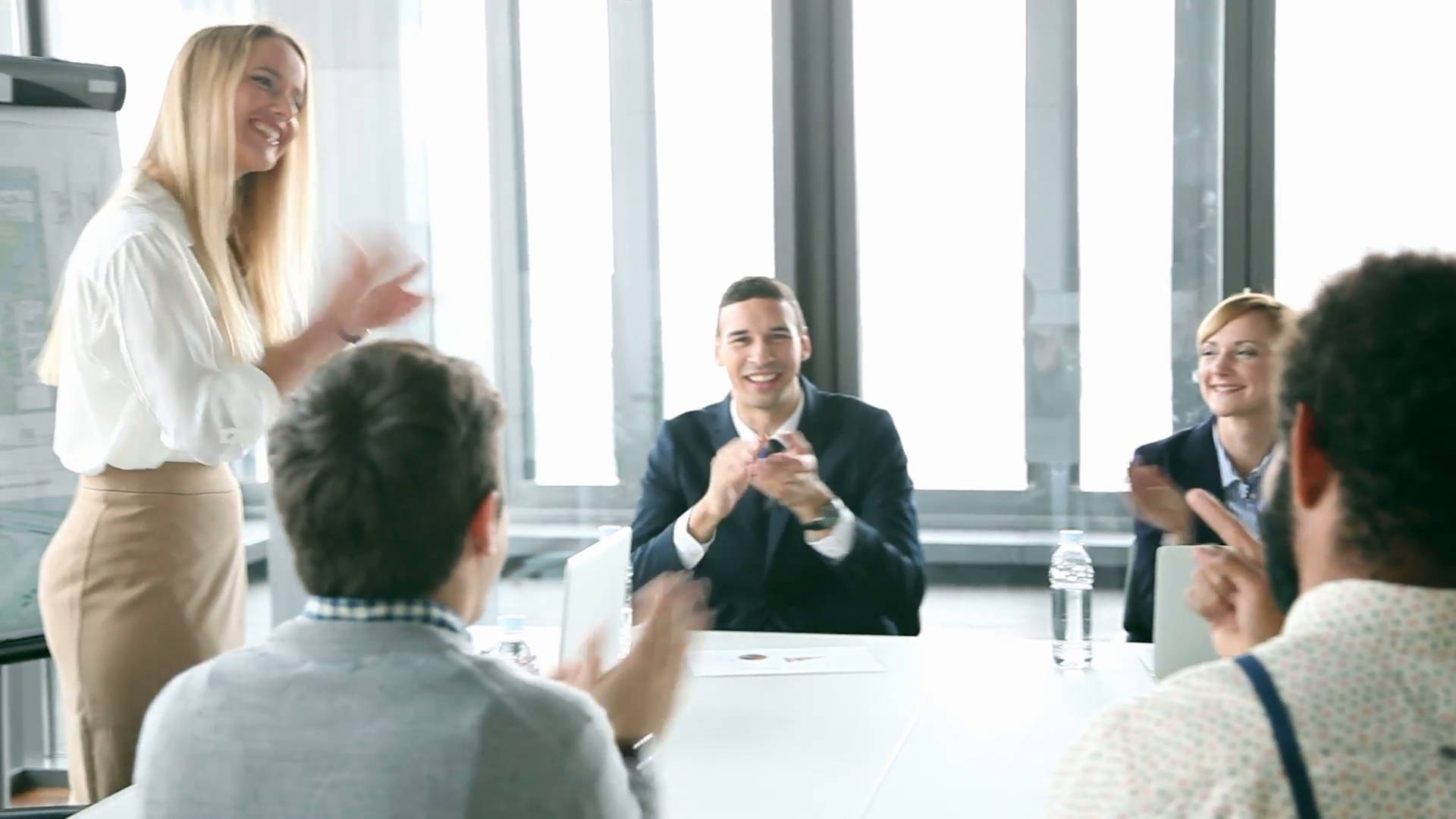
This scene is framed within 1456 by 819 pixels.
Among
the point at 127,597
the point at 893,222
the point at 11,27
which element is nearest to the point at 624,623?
the point at 127,597

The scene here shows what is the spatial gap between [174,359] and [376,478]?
5.01ft

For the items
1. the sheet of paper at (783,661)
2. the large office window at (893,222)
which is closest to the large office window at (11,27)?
the large office window at (893,222)

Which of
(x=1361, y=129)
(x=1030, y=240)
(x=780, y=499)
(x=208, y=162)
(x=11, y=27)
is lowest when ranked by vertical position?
(x=780, y=499)

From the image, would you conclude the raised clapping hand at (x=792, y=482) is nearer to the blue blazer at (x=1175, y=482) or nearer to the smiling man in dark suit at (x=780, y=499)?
the smiling man in dark suit at (x=780, y=499)

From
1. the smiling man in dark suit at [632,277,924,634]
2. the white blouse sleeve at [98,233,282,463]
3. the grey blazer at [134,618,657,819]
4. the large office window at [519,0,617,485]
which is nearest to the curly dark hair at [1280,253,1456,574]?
the grey blazer at [134,618,657,819]

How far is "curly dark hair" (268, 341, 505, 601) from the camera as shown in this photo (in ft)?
4.23

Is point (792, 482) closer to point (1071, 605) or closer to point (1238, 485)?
point (1071, 605)

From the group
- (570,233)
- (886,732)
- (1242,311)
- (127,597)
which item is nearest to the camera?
(886,732)

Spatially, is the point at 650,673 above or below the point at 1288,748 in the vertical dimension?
below

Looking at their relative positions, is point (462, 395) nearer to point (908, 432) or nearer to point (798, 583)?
point (798, 583)

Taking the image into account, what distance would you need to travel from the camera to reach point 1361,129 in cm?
387

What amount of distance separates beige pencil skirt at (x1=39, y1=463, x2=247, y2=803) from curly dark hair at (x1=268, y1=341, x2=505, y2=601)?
1574 mm

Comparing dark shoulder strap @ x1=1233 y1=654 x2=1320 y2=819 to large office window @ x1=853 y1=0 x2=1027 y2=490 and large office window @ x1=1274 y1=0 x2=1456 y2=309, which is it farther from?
large office window @ x1=853 y1=0 x2=1027 y2=490

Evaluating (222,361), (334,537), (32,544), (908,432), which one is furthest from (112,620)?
(908,432)
